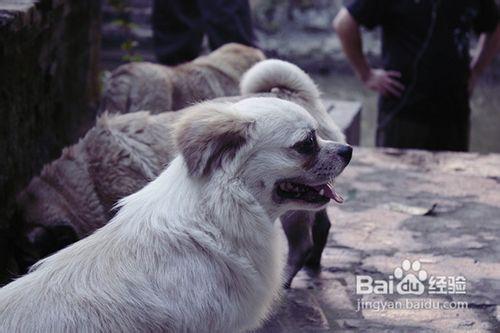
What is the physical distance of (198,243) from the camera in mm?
3047

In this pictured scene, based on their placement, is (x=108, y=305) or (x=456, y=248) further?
(x=456, y=248)

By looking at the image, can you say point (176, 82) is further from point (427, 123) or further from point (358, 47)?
point (427, 123)

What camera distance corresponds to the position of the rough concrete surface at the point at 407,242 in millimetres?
4043

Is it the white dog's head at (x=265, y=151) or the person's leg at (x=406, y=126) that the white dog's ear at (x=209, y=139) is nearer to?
the white dog's head at (x=265, y=151)

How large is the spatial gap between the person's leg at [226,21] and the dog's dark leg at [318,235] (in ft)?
7.34

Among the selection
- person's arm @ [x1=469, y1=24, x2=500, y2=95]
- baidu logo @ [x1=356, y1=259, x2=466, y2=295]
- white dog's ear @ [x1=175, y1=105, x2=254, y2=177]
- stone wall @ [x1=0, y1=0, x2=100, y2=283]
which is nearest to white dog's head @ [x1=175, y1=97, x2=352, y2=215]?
white dog's ear @ [x1=175, y1=105, x2=254, y2=177]

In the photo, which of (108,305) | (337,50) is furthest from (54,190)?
(337,50)

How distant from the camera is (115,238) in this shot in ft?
10.2

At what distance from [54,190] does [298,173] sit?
1588 millimetres

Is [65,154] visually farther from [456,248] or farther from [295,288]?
[456,248]

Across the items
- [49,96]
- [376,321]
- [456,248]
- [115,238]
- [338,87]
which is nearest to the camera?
[115,238]

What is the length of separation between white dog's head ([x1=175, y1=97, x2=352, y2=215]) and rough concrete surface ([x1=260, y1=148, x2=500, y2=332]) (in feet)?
2.97

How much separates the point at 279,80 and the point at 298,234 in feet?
2.43

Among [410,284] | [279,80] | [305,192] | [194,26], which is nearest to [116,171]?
[279,80]
